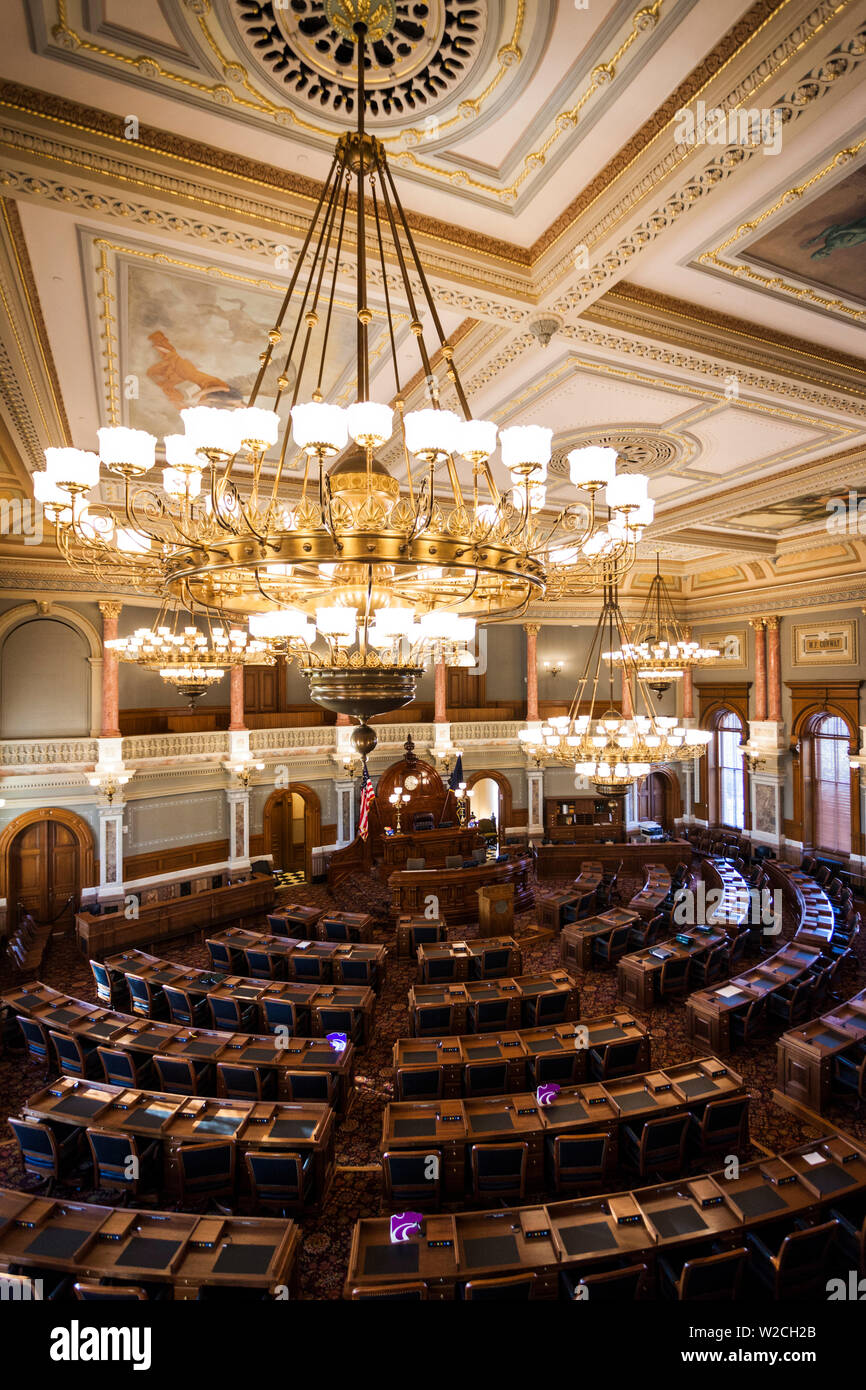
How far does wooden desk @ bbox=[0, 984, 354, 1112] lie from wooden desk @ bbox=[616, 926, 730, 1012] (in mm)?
4309

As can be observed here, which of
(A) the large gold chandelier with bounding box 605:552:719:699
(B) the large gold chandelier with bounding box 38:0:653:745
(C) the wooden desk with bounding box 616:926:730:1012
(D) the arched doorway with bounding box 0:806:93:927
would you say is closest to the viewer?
(B) the large gold chandelier with bounding box 38:0:653:745

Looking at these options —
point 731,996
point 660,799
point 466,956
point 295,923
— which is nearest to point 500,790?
point 660,799

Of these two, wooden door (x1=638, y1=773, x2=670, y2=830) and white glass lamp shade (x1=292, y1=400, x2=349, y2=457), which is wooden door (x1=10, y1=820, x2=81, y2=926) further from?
wooden door (x1=638, y1=773, x2=670, y2=830)

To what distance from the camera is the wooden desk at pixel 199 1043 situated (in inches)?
259

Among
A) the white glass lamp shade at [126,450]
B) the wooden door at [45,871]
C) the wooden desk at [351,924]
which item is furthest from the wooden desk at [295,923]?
the white glass lamp shade at [126,450]

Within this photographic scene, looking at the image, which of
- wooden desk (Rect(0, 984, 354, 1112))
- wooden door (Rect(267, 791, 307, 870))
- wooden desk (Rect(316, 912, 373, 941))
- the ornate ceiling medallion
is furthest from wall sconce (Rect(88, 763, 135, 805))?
the ornate ceiling medallion

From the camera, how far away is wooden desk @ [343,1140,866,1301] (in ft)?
13.2

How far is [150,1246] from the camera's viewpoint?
13.9ft

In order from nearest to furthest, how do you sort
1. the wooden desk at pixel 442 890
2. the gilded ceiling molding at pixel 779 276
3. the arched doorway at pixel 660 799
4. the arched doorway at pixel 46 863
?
the gilded ceiling molding at pixel 779 276, the arched doorway at pixel 46 863, the wooden desk at pixel 442 890, the arched doorway at pixel 660 799

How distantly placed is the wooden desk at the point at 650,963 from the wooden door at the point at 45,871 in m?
10.3

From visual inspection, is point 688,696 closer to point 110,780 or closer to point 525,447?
point 110,780

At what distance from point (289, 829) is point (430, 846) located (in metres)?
4.07

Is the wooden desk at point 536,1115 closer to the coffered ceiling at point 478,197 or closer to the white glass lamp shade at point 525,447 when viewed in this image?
the white glass lamp shade at point 525,447
